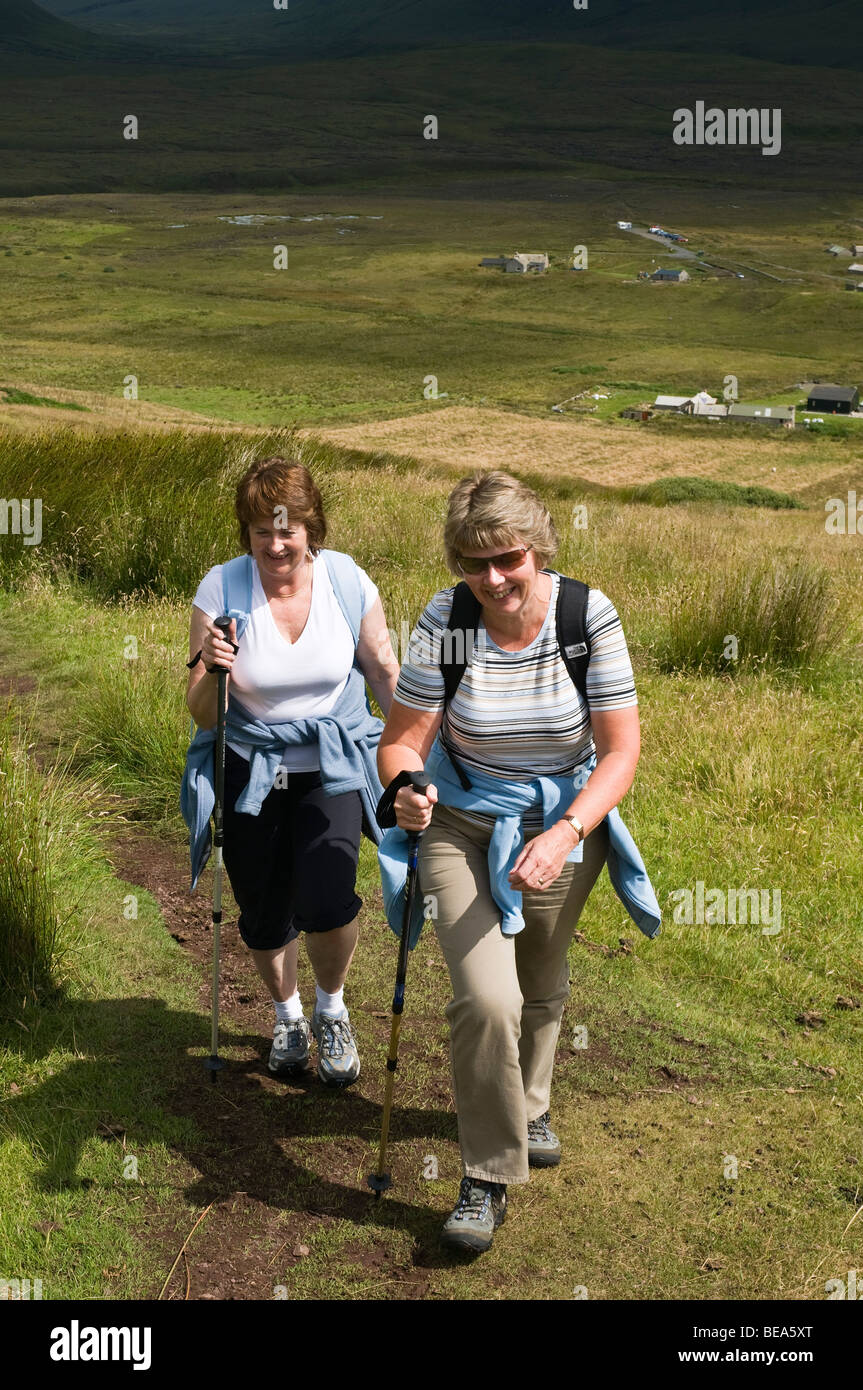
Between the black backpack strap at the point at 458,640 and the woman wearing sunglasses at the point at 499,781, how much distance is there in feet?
0.05

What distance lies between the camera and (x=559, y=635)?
366cm

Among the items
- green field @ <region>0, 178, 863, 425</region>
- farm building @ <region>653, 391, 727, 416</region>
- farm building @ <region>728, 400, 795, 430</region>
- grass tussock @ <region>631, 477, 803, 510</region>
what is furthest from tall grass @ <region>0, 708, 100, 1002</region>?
farm building @ <region>653, 391, 727, 416</region>

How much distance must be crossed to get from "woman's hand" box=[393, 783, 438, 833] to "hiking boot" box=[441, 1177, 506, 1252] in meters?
1.10

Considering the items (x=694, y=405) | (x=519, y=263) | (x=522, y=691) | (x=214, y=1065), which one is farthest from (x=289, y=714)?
(x=519, y=263)

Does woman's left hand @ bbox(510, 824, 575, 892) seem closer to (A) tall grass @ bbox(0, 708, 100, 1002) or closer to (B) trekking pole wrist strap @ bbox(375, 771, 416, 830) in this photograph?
(B) trekking pole wrist strap @ bbox(375, 771, 416, 830)

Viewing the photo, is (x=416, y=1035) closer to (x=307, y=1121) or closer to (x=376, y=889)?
(x=307, y=1121)

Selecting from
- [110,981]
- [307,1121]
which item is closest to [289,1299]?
[307,1121]

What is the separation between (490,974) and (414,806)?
20.5 inches

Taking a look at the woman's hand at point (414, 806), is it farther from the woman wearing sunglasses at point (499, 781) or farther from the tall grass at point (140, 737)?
the tall grass at point (140, 737)

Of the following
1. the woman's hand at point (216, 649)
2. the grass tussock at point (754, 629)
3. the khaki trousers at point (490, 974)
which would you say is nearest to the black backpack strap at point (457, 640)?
the khaki trousers at point (490, 974)

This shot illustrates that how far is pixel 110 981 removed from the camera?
17.3ft

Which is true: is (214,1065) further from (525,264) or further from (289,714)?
(525,264)
